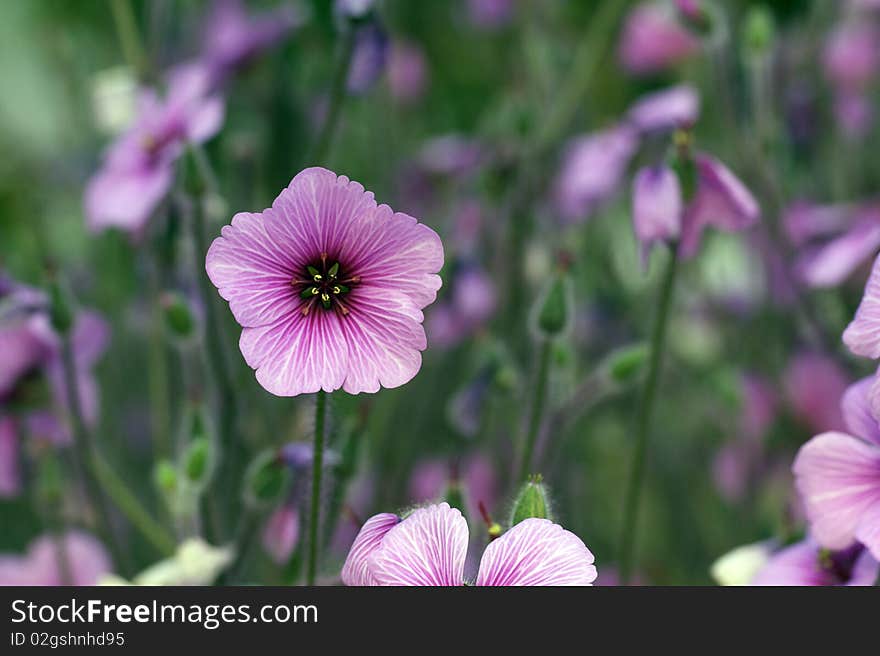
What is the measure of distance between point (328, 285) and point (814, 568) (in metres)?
0.31

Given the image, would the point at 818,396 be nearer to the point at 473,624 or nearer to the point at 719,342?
the point at 719,342

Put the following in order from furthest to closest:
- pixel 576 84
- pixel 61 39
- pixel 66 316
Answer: pixel 61 39, pixel 576 84, pixel 66 316

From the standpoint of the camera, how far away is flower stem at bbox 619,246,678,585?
2.32ft

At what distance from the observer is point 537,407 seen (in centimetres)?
74

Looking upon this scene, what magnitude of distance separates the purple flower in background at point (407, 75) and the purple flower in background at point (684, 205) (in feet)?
2.94

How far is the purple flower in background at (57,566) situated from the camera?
86 cm

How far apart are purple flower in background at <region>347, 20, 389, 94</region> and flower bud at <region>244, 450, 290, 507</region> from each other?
1.20 feet

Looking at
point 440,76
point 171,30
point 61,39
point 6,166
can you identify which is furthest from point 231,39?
point 440,76

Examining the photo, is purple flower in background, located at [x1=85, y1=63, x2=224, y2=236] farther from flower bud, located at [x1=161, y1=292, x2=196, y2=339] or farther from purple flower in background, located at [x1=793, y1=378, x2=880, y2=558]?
purple flower in background, located at [x1=793, y1=378, x2=880, y2=558]

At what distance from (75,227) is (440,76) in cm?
59

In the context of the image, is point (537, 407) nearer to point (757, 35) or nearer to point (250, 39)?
point (757, 35)

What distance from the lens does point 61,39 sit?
4.42ft

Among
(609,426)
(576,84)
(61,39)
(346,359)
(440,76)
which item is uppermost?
(440,76)

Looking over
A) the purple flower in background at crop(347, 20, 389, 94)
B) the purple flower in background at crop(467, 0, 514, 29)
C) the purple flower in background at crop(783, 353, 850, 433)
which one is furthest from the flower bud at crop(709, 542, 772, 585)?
the purple flower in background at crop(467, 0, 514, 29)
